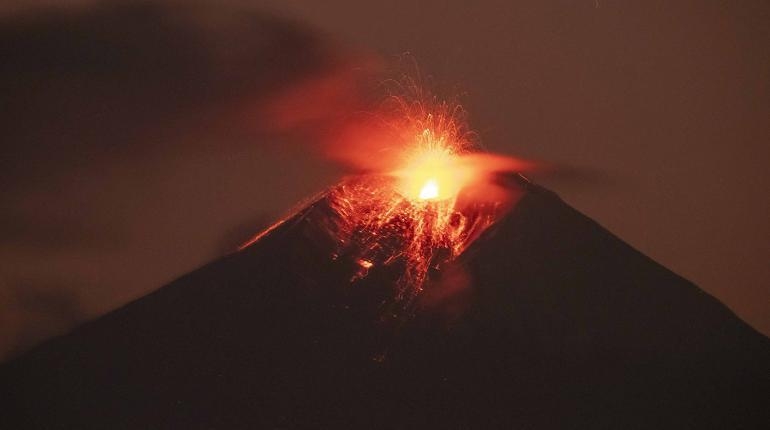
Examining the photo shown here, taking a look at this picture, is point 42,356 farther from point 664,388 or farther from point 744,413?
point 744,413

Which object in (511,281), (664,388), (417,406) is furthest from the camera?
(511,281)

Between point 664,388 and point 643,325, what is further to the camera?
point 643,325

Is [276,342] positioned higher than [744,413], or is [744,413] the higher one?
[744,413]

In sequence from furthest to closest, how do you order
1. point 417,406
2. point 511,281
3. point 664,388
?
point 511,281 → point 664,388 → point 417,406

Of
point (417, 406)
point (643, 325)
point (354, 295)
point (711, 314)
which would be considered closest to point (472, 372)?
point (417, 406)

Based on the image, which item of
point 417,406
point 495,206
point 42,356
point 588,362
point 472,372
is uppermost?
point 495,206

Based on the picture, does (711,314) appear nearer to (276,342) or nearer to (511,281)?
(511,281)

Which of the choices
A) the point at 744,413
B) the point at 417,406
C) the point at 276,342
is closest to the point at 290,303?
the point at 276,342
